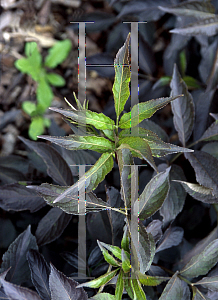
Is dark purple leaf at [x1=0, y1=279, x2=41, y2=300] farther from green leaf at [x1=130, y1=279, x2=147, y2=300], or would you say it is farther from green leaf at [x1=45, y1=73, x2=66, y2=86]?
green leaf at [x1=45, y1=73, x2=66, y2=86]

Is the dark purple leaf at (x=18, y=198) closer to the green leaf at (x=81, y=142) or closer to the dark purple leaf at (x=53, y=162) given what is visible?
the dark purple leaf at (x=53, y=162)

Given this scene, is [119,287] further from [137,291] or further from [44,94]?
[44,94]

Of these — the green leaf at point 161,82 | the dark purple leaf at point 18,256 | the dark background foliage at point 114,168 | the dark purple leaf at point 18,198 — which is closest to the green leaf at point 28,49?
the dark background foliage at point 114,168

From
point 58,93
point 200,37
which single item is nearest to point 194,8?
point 200,37

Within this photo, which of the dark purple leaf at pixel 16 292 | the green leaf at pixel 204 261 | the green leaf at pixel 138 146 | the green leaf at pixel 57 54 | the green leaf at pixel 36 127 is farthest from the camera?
the green leaf at pixel 57 54

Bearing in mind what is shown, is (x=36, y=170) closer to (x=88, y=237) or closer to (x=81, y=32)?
(x=88, y=237)

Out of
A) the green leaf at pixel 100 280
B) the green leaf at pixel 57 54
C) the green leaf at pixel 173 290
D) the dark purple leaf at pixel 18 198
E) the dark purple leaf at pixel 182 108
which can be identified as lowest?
the green leaf at pixel 173 290
